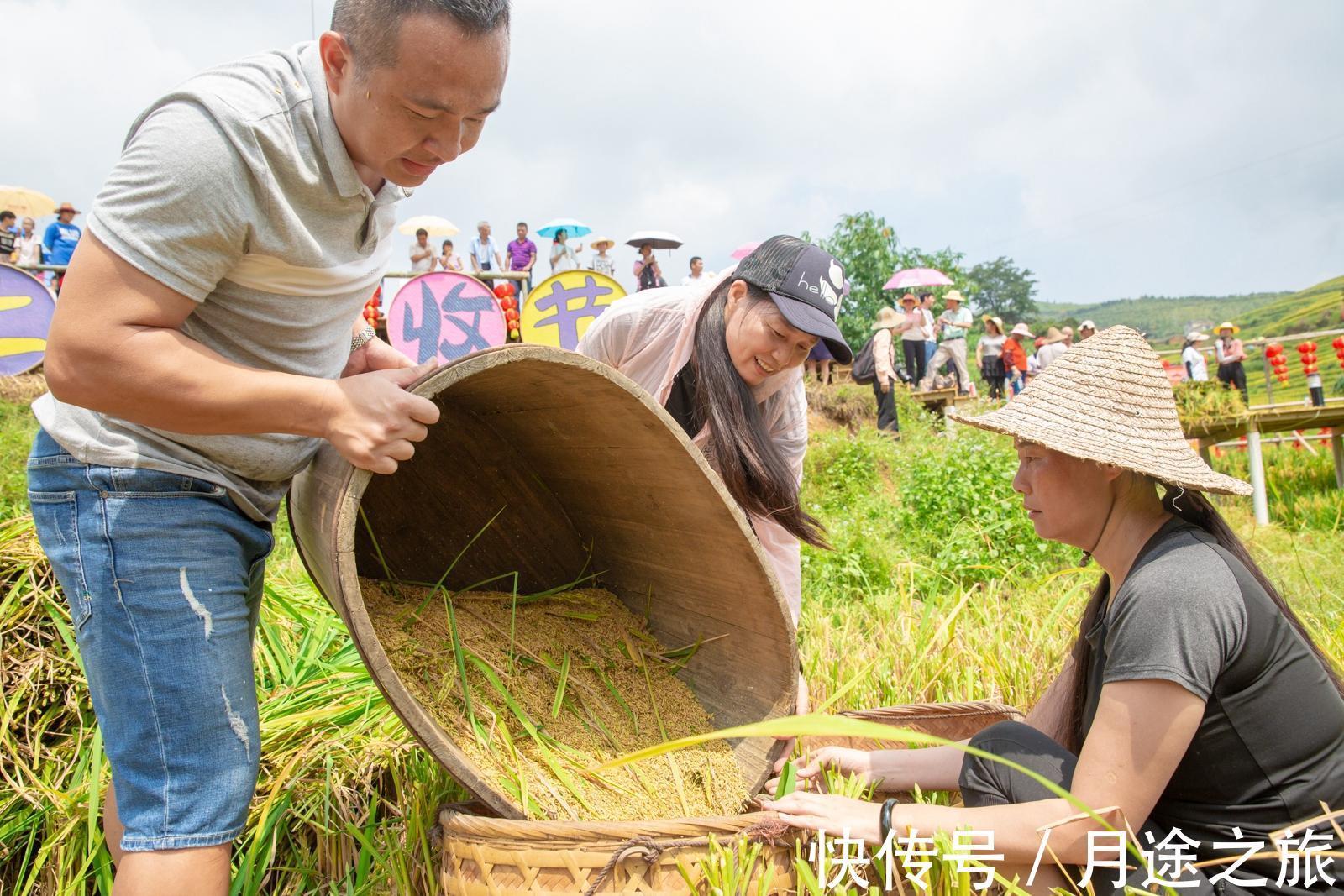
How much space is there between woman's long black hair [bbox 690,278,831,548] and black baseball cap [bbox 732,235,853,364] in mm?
52

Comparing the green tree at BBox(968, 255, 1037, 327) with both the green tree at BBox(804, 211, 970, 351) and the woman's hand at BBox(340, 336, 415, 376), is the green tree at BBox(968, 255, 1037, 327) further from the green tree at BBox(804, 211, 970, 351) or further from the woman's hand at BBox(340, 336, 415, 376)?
the woman's hand at BBox(340, 336, 415, 376)

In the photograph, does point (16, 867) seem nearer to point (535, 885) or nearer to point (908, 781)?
point (535, 885)

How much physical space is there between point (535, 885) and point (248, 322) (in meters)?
0.94

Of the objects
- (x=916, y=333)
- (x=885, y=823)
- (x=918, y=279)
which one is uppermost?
(x=918, y=279)

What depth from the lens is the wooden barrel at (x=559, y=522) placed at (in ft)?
5.01

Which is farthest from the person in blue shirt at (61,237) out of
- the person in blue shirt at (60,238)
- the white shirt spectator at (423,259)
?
the white shirt spectator at (423,259)

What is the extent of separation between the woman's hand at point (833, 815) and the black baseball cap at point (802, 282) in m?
0.96

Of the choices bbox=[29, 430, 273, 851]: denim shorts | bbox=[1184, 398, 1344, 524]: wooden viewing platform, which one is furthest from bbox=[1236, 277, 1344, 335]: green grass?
Result: bbox=[29, 430, 273, 851]: denim shorts

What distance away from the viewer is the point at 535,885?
144 cm

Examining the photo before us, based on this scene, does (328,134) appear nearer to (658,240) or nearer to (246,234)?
(246,234)

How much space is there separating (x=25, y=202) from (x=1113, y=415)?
43.2 ft

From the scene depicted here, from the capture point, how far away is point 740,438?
225 cm

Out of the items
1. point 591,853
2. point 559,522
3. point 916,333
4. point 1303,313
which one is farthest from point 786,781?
point 1303,313

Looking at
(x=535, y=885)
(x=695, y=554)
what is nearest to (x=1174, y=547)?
(x=695, y=554)
